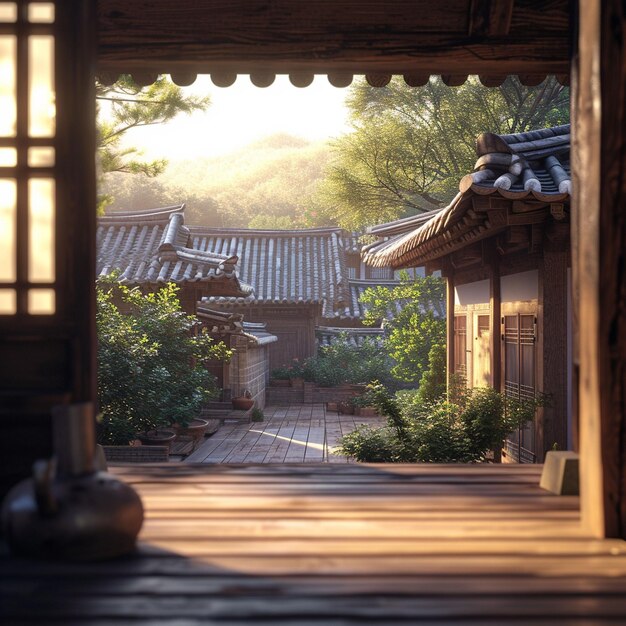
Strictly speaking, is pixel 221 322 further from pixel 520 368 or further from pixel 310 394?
pixel 520 368

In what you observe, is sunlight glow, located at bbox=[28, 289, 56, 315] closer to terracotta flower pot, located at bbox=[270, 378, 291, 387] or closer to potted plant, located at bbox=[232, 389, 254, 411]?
potted plant, located at bbox=[232, 389, 254, 411]

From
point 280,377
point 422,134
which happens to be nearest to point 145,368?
point 280,377

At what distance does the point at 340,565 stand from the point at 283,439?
10174 mm

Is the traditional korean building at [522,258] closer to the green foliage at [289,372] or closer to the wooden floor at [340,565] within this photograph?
the wooden floor at [340,565]

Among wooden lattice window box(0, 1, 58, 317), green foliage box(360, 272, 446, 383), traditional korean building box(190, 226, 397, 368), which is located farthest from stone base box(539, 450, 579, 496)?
traditional korean building box(190, 226, 397, 368)

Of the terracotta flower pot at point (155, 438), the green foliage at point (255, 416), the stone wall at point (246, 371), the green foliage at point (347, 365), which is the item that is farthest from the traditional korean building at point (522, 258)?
the green foliage at point (347, 365)

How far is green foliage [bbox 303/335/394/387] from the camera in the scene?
1950 centimetres

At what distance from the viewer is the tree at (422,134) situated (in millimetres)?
18016

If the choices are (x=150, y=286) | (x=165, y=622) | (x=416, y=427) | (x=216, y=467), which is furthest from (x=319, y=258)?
(x=165, y=622)

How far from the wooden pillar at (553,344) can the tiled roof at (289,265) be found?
1481 cm

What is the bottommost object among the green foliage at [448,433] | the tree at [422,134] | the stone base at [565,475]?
the green foliage at [448,433]

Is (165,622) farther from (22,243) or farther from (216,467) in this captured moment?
(216,467)

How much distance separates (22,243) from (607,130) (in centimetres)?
232

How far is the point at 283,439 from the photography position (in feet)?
41.3
